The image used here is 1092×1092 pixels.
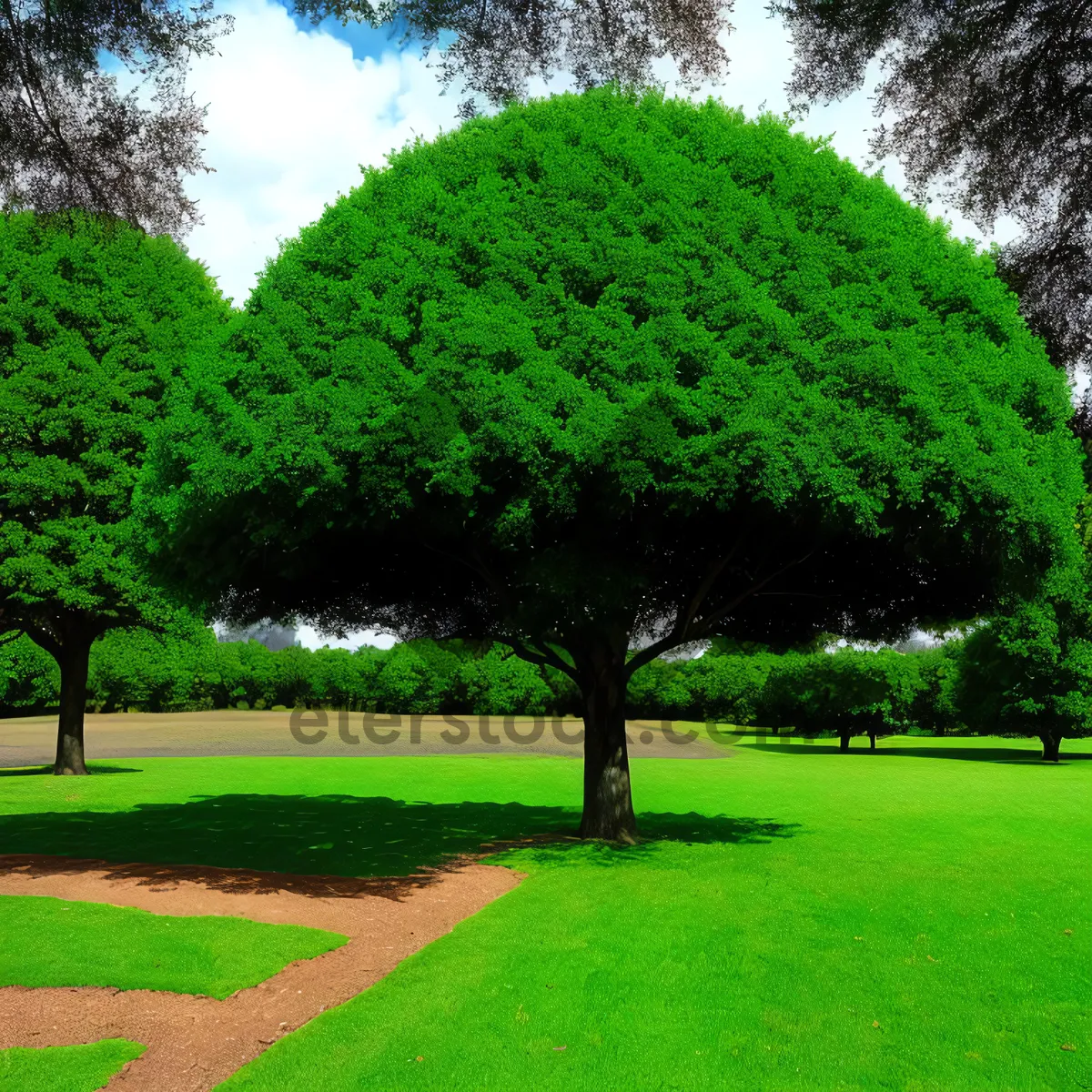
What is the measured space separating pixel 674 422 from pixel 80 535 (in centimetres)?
1623

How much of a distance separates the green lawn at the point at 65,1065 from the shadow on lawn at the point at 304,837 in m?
5.64

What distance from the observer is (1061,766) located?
1377 inches

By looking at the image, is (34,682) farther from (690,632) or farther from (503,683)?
(690,632)

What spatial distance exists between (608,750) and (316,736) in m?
28.6

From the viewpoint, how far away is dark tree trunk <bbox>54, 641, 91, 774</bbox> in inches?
989

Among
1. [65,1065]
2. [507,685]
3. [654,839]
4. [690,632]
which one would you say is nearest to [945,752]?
[507,685]

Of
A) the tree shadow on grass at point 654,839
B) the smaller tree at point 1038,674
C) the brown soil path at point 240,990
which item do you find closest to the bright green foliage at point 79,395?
the brown soil path at point 240,990

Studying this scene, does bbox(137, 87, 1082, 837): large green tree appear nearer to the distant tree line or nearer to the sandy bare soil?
the sandy bare soil

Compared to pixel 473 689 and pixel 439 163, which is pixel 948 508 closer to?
pixel 439 163

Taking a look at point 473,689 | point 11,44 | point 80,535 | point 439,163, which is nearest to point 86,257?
point 80,535

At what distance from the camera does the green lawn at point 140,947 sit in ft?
27.0

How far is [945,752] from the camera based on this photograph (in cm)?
4288

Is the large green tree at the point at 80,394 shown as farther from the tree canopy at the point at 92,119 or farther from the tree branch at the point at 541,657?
the tree canopy at the point at 92,119

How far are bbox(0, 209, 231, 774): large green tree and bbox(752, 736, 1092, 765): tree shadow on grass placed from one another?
1111 inches
